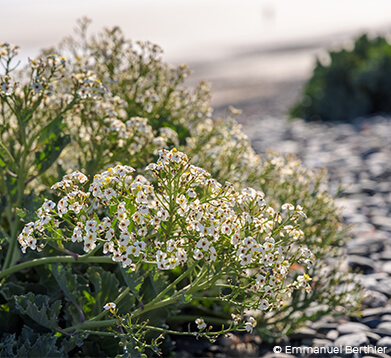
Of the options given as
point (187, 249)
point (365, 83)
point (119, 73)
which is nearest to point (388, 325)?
point (187, 249)

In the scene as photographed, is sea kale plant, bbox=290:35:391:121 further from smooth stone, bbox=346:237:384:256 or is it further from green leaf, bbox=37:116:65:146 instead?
green leaf, bbox=37:116:65:146

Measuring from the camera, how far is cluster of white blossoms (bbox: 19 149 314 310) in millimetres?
2107

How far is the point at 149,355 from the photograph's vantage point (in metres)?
2.75

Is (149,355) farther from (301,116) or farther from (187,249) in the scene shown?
(301,116)

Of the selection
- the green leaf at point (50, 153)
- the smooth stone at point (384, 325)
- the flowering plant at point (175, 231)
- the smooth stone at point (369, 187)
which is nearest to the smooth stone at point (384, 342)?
the smooth stone at point (384, 325)

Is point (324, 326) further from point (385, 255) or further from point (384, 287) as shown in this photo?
point (385, 255)

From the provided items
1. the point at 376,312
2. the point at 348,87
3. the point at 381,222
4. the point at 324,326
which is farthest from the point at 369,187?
the point at 348,87

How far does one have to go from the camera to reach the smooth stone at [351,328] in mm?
3254

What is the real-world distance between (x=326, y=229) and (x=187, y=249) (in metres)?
1.65

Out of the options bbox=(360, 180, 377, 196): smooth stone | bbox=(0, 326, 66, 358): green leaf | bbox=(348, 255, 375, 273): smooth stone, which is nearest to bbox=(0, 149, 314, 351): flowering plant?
bbox=(0, 326, 66, 358): green leaf

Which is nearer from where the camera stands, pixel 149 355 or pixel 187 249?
pixel 187 249

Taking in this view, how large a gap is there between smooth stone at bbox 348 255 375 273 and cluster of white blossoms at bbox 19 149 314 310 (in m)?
1.95

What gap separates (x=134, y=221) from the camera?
6.89 ft

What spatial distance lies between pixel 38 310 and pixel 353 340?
1.75 m
